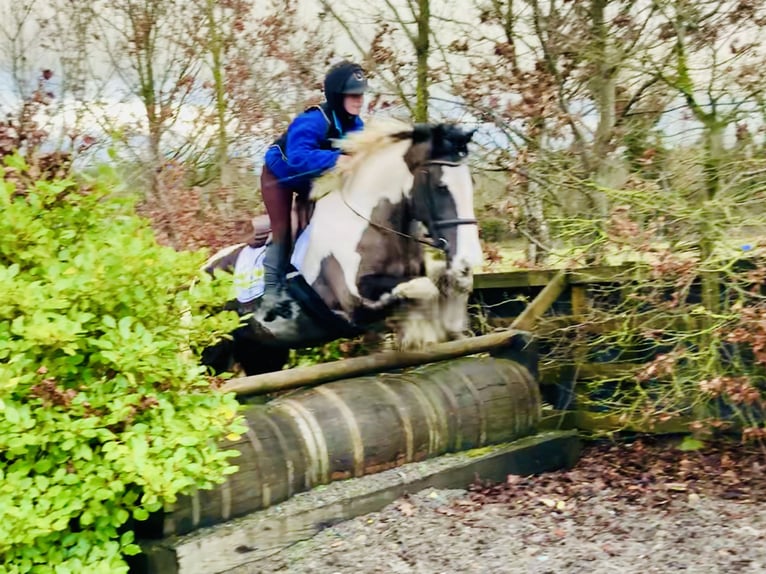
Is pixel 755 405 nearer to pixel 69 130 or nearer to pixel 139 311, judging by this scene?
pixel 139 311

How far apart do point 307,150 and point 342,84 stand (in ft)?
1.59

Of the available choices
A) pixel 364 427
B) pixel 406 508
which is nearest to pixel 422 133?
pixel 364 427

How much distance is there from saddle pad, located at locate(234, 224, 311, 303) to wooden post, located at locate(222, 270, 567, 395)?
760 mm

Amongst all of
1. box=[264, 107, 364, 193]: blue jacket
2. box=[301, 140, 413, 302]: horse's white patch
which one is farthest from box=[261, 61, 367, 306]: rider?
box=[301, 140, 413, 302]: horse's white patch

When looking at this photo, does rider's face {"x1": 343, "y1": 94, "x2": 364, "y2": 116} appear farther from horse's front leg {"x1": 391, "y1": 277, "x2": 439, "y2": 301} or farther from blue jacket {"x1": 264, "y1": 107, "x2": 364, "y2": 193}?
horse's front leg {"x1": 391, "y1": 277, "x2": 439, "y2": 301}

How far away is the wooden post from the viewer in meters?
4.59

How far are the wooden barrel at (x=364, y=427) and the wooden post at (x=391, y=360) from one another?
0.24 feet

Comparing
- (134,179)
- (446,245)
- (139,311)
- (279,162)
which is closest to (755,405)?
(446,245)

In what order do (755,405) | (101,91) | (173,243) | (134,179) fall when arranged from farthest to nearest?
(101,91) < (134,179) < (173,243) < (755,405)

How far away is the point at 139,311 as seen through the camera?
3402 millimetres

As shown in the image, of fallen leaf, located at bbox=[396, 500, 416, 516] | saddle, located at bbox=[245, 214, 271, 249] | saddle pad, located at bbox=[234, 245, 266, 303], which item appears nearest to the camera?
fallen leaf, located at bbox=[396, 500, 416, 516]

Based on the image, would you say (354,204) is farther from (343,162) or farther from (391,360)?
(391,360)

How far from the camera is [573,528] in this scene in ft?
14.9

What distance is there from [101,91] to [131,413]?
391 inches
